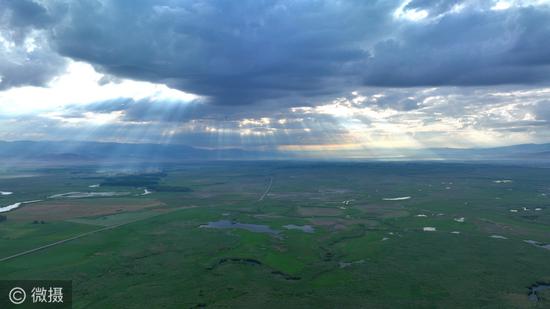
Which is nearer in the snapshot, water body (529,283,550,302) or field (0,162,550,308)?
water body (529,283,550,302)

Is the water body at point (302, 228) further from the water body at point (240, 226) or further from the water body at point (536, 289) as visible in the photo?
the water body at point (536, 289)

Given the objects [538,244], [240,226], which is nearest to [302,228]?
[240,226]

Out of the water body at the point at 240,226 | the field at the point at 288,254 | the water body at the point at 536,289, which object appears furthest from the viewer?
the water body at the point at 240,226

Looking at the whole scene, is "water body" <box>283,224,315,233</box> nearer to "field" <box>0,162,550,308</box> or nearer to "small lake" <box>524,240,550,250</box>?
"field" <box>0,162,550,308</box>

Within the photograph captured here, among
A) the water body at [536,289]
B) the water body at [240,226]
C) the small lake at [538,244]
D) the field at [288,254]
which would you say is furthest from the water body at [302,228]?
the water body at [536,289]

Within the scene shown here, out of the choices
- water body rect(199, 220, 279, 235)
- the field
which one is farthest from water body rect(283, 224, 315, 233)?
water body rect(199, 220, 279, 235)
